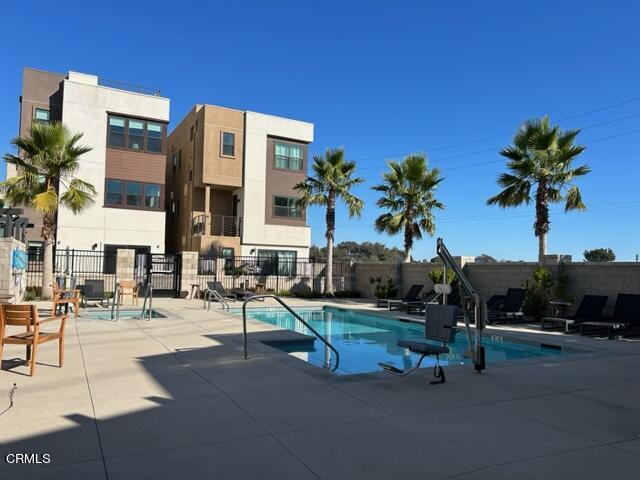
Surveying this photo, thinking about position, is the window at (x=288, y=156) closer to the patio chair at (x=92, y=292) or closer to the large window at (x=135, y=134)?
the large window at (x=135, y=134)

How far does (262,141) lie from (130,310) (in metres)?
16.9

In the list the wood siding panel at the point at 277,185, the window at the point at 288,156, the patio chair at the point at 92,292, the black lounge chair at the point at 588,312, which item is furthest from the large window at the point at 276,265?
the black lounge chair at the point at 588,312

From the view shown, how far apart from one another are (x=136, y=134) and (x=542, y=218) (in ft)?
70.5

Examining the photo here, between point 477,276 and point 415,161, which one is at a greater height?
point 415,161

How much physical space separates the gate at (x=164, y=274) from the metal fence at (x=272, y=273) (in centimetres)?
118

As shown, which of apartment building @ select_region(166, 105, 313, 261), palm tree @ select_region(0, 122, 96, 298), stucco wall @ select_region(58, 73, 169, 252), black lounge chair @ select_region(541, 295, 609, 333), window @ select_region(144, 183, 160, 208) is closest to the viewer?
black lounge chair @ select_region(541, 295, 609, 333)

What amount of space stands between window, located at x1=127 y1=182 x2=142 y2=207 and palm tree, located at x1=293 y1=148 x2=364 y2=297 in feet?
30.7

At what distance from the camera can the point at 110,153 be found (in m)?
26.8

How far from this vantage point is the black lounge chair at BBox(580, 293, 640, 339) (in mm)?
12133

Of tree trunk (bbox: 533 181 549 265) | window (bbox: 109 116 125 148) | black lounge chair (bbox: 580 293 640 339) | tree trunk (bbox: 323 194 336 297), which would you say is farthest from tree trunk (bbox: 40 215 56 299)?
black lounge chair (bbox: 580 293 640 339)

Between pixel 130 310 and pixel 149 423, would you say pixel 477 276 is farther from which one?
pixel 149 423

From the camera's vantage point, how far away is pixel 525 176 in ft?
57.9

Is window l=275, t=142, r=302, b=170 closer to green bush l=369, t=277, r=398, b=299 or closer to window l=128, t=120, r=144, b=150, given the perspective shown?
window l=128, t=120, r=144, b=150

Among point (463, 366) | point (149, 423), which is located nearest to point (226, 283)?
point (463, 366)
